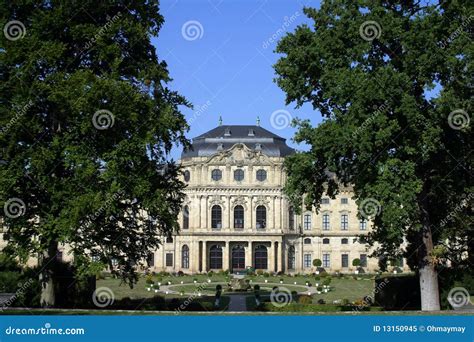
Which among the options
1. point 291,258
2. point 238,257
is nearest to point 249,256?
point 238,257

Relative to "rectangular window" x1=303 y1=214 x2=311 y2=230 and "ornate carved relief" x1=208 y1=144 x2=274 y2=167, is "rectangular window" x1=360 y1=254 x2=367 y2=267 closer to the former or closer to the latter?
"rectangular window" x1=303 y1=214 x2=311 y2=230

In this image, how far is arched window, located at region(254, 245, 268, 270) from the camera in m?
66.5

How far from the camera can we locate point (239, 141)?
68.5 m

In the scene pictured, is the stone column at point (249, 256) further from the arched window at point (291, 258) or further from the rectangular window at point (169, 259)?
the rectangular window at point (169, 259)

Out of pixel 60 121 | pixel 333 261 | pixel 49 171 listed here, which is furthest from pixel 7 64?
pixel 333 261

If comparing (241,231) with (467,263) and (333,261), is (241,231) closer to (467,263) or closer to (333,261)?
(333,261)

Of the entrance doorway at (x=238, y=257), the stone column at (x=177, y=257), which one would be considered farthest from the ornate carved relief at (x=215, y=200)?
the stone column at (x=177, y=257)

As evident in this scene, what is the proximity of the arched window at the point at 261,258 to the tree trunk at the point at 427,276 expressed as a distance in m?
43.6

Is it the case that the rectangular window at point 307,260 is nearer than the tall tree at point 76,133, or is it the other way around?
the tall tree at point 76,133

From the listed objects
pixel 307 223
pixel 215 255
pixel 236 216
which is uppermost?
pixel 236 216

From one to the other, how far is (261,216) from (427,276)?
4400cm

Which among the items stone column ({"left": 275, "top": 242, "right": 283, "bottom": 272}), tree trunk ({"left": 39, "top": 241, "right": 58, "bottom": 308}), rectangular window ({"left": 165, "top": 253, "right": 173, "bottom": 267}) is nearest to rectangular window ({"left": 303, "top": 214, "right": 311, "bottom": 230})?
stone column ({"left": 275, "top": 242, "right": 283, "bottom": 272})

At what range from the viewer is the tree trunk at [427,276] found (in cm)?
2316

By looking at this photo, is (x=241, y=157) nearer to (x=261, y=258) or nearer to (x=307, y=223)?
(x=307, y=223)
